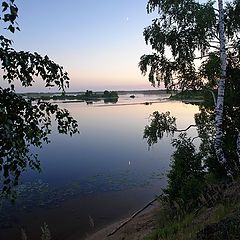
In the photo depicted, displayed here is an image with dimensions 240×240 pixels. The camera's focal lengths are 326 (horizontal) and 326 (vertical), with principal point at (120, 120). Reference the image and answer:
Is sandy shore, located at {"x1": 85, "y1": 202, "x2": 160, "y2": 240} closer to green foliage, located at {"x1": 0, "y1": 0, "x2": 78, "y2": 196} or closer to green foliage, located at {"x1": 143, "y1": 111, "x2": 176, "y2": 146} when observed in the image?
green foliage, located at {"x1": 143, "y1": 111, "x2": 176, "y2": 146}

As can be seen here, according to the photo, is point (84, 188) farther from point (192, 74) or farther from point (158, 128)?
point (192, 74)

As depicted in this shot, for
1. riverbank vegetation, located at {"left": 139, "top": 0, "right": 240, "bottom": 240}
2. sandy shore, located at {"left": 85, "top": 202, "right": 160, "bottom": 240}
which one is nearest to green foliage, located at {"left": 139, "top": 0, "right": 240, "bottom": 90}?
riverbank vegetation, located at {"left": 139, "top": 0, "right": 240, "bottom": 240}

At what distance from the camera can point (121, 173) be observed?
79.2ft

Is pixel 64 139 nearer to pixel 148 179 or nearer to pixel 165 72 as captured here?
pixel 148 179

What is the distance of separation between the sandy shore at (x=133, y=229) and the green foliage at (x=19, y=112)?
936 centimetres

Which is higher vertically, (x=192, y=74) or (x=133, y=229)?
(x=192, y=74)

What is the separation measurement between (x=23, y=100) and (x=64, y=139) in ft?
127

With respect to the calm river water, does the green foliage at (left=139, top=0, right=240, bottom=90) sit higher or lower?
higher

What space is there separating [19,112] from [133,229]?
36.8 feet

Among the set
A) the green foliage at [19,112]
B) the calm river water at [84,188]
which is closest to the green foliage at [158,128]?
the calm river water at [84,188]

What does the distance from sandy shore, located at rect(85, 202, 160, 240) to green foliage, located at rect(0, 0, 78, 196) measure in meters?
9.36

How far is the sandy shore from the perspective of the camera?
39.9 ft

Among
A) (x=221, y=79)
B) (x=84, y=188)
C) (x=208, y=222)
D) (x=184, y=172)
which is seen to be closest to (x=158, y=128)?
(x=184, y=172)

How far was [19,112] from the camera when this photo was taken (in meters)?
2.75
